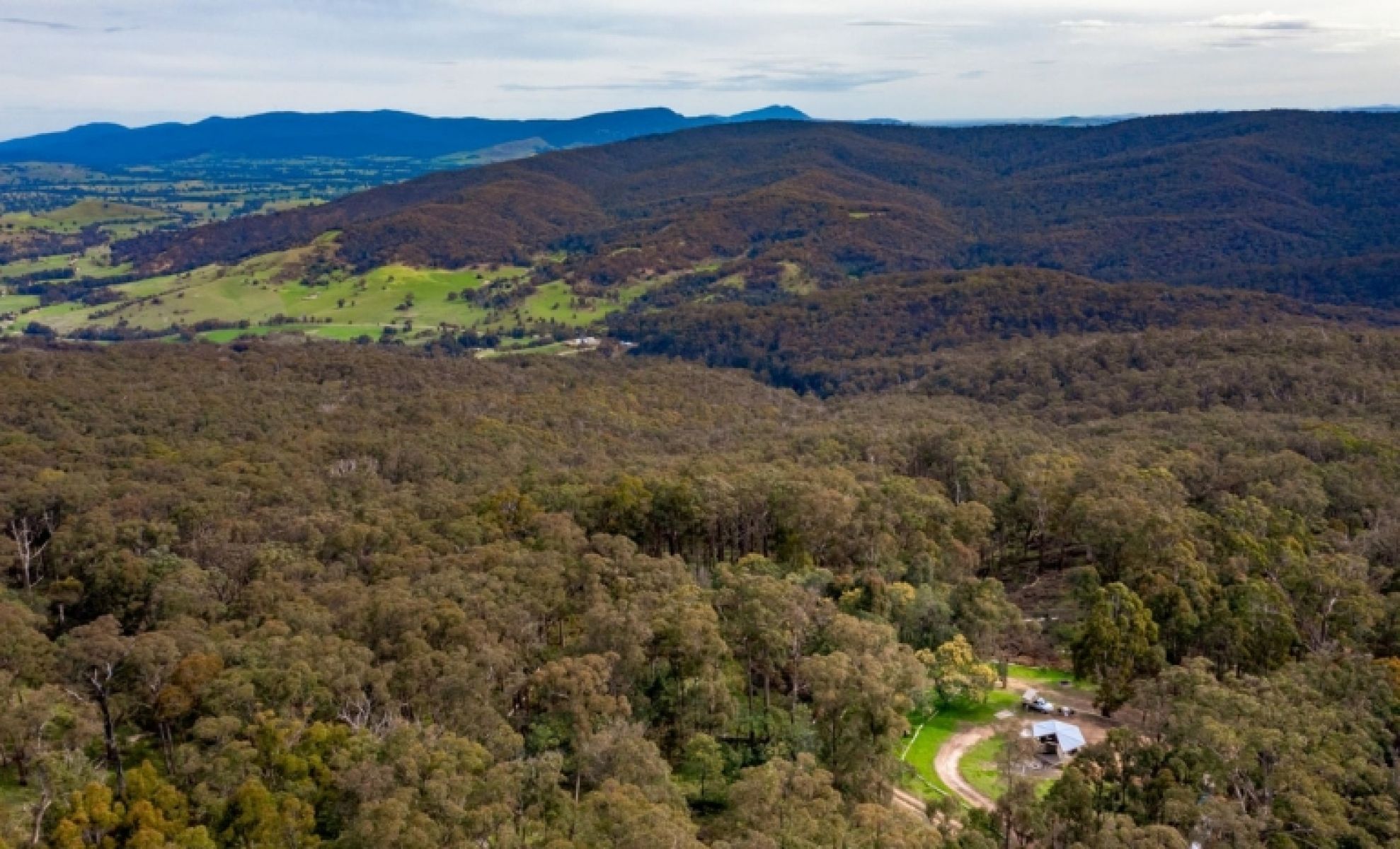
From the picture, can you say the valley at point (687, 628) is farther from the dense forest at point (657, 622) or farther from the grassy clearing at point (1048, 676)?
the grassy clearing at point (1048, 676)

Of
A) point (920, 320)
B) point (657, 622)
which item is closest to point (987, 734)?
point (657, 622)

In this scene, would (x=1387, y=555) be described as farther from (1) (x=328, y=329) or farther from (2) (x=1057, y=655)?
(1) (x=328, y=329)

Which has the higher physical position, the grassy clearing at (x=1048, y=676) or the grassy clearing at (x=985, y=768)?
the grassy clearing at (x=985, y=768)

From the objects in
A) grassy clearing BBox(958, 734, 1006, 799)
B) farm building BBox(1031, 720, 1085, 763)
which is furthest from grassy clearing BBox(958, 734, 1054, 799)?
farm building BBox(1031, 720, 1085, 763)

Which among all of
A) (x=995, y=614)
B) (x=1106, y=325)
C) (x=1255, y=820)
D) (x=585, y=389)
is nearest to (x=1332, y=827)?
(x=1255, y=820)

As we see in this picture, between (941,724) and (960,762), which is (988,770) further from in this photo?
(941,724)

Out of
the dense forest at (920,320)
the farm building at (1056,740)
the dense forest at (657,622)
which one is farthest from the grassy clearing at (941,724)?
the dense forest at (920,320)

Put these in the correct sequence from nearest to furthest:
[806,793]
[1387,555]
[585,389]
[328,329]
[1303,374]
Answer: [806,793], [1387,555], [1303,374], [585,389], [328,329]
